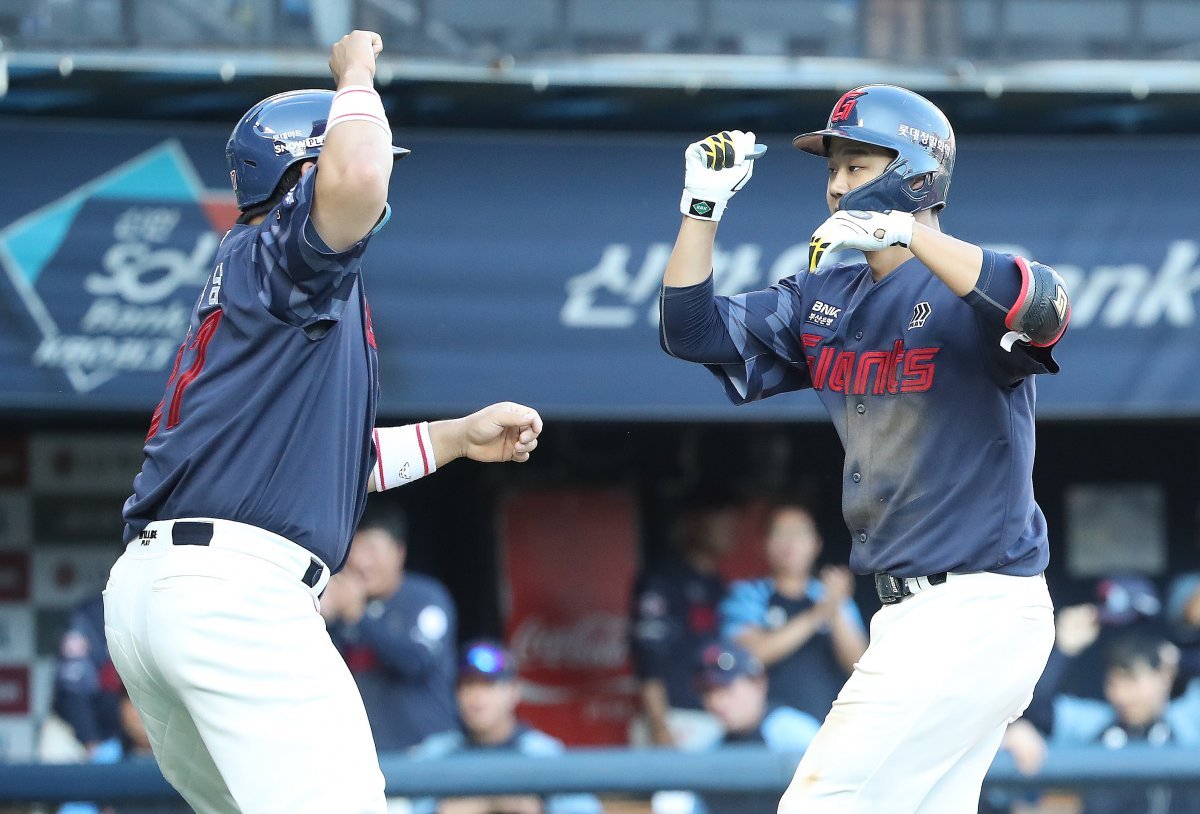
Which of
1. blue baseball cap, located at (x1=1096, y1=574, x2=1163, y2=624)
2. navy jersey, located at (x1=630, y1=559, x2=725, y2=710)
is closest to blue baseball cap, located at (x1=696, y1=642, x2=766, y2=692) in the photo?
navy jersey, located at (x1=630, y1=559, x2=725, y2=710)

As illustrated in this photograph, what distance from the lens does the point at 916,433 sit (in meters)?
3.44

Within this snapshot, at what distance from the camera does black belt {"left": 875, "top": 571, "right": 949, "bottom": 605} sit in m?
3.39

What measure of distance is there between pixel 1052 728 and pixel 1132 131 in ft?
7.94

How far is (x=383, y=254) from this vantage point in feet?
20.6

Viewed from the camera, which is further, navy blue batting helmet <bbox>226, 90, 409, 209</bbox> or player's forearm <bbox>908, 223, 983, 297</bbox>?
navy blue batting helmet <bbox>226, 90, 409, 209</bbox>

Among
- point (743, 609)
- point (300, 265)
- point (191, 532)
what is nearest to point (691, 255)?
point (300, 265)

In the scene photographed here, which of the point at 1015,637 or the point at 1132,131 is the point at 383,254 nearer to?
the point at 1132,131

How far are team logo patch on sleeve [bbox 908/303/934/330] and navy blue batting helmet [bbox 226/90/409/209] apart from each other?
114 centimetres

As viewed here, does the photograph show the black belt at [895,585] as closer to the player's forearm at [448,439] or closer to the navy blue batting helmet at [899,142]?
the navy blue batting helmet at [899,142]

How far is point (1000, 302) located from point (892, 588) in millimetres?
660

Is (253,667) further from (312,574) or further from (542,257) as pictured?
(542,257)

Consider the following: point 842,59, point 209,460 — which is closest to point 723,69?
point 842,59

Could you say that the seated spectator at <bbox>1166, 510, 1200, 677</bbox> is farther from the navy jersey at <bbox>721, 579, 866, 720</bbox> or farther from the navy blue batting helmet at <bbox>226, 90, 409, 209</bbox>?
the navy blue batting helmet at <bbox>226, 90, 409, 209</bbox>

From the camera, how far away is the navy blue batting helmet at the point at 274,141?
329cm
